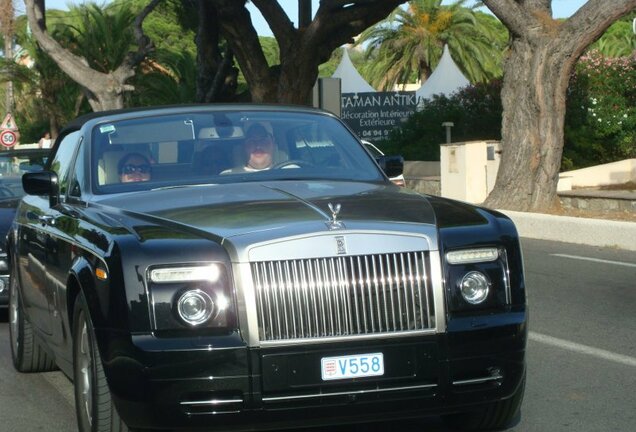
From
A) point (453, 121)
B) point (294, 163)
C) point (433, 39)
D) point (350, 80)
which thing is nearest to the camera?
point (294, 163)

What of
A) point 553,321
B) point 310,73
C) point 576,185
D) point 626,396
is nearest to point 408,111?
point 310,73

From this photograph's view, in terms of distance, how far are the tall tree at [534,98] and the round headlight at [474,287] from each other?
15.8m

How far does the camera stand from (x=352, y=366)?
539 centimetres

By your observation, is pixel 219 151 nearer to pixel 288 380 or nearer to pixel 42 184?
pixel 42 184

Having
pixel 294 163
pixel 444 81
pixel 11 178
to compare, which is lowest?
pixel 11 178

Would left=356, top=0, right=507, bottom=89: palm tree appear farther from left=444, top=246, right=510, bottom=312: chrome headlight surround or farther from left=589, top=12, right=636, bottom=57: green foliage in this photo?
left=444, top=246, right=510, bottom=312: chrome headlight surround

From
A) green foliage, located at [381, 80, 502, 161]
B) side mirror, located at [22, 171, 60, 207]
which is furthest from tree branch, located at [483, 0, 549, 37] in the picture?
side mirror, located at [22, 171, 60, 207]

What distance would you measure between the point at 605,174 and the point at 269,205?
21.0 m

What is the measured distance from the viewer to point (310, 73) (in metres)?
30.1

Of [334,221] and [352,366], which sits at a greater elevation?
[334,221]

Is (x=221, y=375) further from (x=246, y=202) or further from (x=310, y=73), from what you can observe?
(x=310, y=73)

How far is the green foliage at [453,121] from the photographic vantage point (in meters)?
32.0

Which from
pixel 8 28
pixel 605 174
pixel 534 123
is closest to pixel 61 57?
pixel 8 28

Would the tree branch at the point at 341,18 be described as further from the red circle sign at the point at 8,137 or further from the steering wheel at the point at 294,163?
the steering wheel at the point at 294,163
